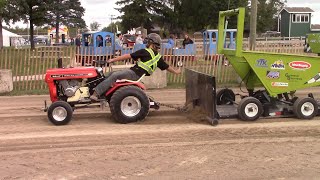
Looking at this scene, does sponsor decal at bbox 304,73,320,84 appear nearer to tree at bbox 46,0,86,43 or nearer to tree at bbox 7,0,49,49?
tree at bbox 7,0,49,49

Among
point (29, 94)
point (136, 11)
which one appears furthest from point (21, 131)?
point (136, 11)

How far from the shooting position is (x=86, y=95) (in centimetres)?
787

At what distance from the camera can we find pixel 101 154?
19.1 ft

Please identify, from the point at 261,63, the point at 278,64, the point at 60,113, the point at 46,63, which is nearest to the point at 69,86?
the point at 60,113

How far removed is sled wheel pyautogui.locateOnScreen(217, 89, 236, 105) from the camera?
8578 mm

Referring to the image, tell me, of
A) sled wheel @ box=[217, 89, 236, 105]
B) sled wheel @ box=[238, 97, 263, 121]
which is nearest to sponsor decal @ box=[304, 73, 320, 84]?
sled wheel @ box=[238, 97, 263, 121]

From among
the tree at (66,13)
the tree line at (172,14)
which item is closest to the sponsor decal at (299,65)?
the tree at (66,13)

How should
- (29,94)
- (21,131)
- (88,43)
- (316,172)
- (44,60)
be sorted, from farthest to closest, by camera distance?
(88,43) < (44,60) < (29,94) < (21,131) < (316,172)

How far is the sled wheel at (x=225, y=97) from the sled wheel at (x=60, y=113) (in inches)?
115

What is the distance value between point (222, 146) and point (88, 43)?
814 inches

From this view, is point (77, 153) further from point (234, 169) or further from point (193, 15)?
point (193, 15)

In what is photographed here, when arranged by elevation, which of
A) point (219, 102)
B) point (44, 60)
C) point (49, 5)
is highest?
point (49, 5)

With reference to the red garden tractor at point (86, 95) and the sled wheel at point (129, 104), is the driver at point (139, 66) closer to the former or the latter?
the red garden tractor at point (86, 95)

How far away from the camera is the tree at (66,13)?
4300cm
